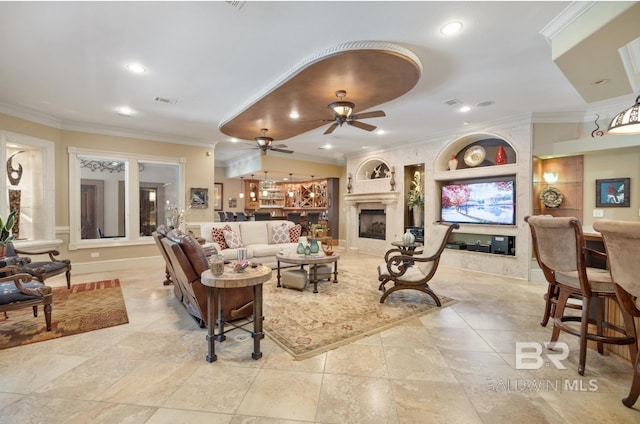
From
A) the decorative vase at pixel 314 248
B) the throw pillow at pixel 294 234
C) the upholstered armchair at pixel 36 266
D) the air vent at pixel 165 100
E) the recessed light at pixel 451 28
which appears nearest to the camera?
the recessed light at pixel 451 28

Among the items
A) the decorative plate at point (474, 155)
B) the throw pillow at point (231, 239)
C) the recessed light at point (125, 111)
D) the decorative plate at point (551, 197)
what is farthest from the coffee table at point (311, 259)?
the decorative plate at point (551, 197)

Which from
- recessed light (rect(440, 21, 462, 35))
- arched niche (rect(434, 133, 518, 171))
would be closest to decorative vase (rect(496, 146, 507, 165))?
arched niche (rect(434, 133, 518, 171))

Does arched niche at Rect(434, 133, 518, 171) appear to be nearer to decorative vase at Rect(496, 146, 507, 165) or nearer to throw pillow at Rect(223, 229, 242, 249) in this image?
decorative vase at Rect(496, 146, 507, 165)

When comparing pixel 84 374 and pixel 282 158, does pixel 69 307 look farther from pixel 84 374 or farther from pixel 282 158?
pixel 282 158

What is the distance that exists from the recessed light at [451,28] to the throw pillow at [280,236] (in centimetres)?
458

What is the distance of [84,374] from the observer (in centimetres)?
220

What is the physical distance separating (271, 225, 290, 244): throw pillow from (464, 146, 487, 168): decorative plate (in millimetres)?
4216

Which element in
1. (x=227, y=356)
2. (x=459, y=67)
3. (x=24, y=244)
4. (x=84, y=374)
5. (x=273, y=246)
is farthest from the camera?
(x=273, y=246)

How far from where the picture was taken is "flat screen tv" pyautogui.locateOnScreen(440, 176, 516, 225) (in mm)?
5375

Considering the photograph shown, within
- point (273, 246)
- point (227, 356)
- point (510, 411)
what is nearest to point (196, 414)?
point (227, 356)

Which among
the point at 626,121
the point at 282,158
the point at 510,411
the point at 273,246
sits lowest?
the point at 510,411

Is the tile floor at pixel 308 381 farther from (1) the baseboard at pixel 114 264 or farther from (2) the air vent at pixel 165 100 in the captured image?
(1) the baseboard at pixel 114 264

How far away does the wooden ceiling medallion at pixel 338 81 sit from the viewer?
279 cm

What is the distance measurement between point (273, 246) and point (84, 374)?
371 centimetres
